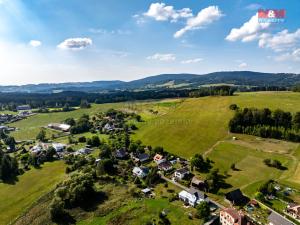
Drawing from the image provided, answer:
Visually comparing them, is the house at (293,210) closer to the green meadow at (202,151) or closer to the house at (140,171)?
the green meadow at (202,151)

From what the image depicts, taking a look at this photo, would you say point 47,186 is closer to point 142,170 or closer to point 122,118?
point 142,170

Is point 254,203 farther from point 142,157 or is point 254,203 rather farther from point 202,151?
point 142,157

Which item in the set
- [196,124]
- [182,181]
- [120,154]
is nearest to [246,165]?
[182,181]

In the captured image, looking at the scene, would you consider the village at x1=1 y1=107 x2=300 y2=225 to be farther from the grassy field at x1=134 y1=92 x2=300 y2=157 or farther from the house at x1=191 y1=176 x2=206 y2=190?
the grassy field at x1=134 y1=92 x2=300 y2=157

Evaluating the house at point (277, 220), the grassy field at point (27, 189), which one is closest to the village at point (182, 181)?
the house at point (277, 220)

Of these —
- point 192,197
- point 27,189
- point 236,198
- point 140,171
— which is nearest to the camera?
point 236,198

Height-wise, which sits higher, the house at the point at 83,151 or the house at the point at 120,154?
the house at the point at 120,154

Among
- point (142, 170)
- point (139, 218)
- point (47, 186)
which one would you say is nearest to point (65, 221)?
point (139, 218)
